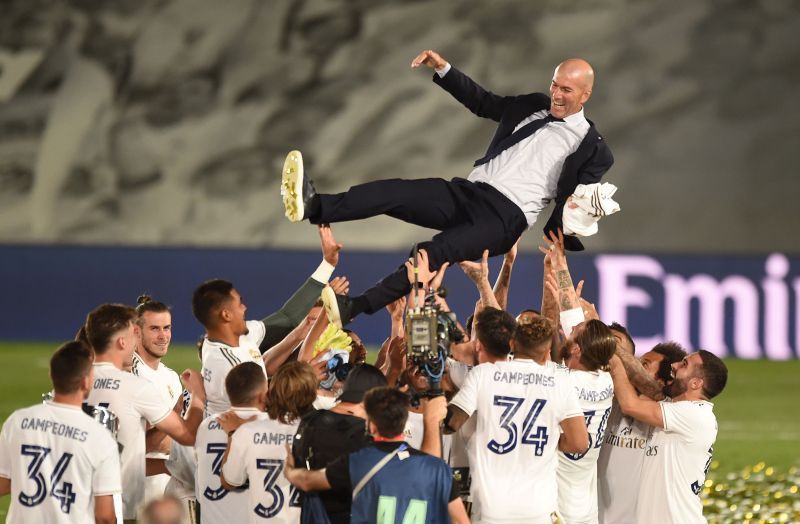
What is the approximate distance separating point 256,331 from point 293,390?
4.16 ft

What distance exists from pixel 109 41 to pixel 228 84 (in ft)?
7.20

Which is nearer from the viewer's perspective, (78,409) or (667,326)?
(78,409)

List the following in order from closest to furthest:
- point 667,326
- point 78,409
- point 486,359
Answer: point 78,409 < point 486,359 < point 667,326

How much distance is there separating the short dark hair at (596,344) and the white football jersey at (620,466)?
2.63 feet

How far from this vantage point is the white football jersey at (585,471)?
7031mm

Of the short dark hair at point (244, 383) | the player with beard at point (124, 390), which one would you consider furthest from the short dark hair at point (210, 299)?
the short dark hair at point (244, 383)

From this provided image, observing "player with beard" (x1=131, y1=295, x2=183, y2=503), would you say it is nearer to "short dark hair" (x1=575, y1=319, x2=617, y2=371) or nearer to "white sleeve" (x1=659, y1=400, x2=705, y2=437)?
"short dark hair" (x1=575, y1=319, x2=617, y2=371)

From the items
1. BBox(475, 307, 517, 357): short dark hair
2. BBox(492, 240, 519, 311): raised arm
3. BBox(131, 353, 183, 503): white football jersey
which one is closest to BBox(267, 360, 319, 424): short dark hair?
BBox(475, 307, 517, 357): short dark hair

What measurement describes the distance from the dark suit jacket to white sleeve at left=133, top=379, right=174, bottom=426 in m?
2.47

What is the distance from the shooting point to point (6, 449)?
6.08 m

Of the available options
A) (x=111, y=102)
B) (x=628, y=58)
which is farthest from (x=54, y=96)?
(x=628, y=58)

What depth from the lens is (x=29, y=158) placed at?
22438 millimetres

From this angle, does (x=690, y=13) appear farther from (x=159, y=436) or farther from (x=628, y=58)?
(x=159, y=436)

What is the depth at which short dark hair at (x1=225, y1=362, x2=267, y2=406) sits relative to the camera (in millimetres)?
6254
